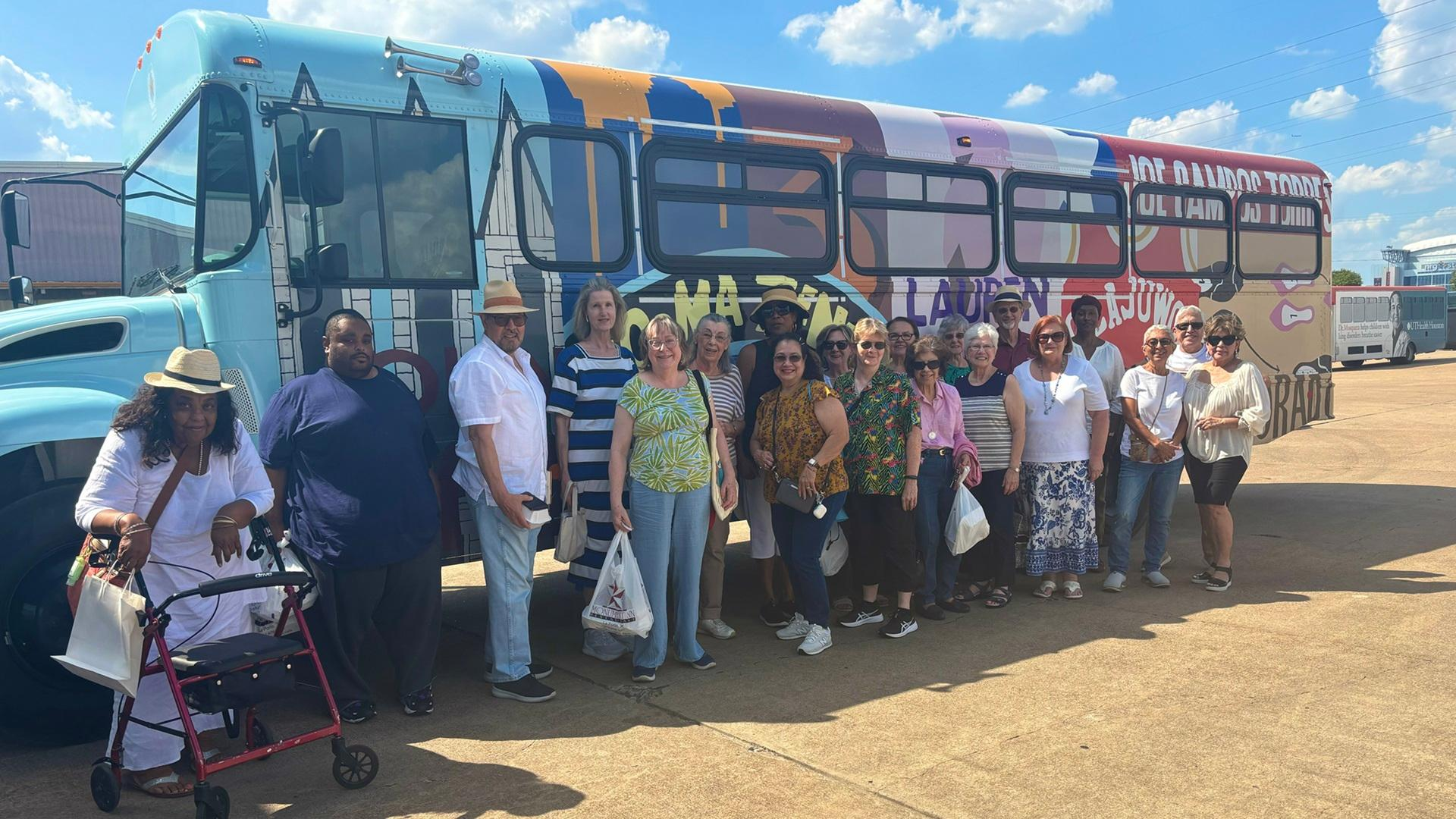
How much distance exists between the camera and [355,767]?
388 cm

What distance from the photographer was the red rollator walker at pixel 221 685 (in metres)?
3.51

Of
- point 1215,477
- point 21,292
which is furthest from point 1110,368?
point 21,292

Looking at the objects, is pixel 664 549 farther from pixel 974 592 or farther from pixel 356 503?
pixel 974 592

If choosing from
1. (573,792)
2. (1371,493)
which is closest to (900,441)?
(573,792)

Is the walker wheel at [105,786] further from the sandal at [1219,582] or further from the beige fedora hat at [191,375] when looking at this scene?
the sandal at [1219,582]

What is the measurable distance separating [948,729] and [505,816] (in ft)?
6.28

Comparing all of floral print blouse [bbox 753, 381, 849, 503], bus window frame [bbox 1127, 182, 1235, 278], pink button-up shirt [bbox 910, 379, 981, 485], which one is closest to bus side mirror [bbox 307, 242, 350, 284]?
floral print blouse [bbox 753, 381, 849, 503]

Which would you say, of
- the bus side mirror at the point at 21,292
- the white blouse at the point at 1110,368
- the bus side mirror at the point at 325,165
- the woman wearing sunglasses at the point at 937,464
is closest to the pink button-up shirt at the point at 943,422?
the woman wearing sunglasses at the point at 937,464

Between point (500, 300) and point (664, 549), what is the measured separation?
Result: 4.90 feet

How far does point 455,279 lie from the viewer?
529 cm

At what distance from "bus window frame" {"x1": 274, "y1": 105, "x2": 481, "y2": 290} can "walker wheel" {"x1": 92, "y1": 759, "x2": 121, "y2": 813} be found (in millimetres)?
2286

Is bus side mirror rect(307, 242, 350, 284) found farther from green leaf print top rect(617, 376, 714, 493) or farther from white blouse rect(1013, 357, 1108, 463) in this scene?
white blouse rect(1013, 357, 1108, 463)

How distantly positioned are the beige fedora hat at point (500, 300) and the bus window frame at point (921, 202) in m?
2.60

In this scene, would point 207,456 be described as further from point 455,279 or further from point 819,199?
point 819,199
